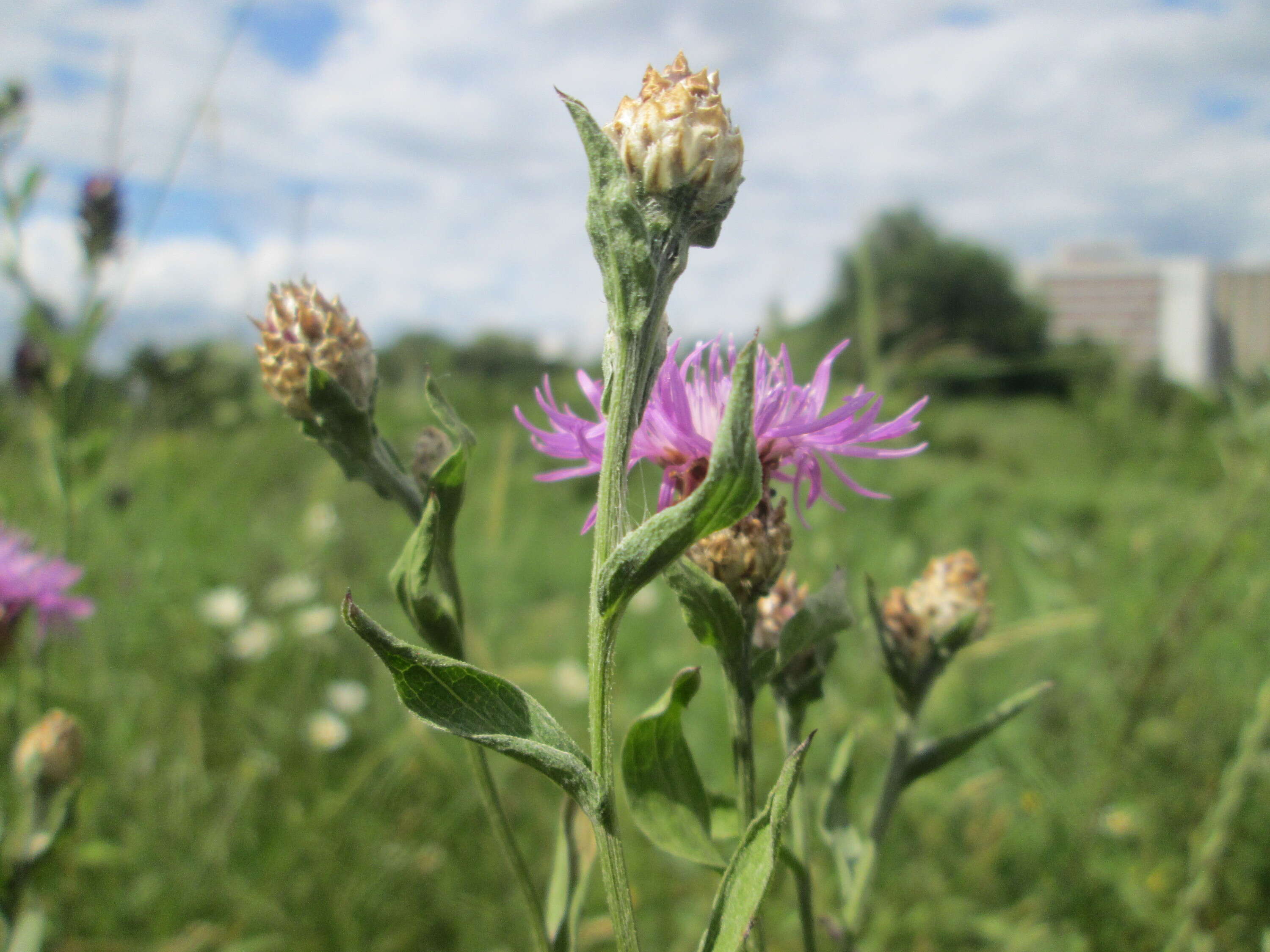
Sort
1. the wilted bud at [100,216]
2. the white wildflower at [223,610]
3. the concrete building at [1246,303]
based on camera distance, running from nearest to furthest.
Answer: the wilted bud at [100,216] → the white wildflower at [223,610] → the concrete building at [1246,303]

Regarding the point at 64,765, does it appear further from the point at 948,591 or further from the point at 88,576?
the point at 88,576

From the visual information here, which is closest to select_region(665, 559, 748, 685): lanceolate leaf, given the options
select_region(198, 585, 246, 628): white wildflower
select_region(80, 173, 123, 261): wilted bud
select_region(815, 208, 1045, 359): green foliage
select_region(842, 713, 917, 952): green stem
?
select_region(842, 713, 917, 952): green stem

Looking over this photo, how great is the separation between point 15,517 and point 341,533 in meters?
0.90

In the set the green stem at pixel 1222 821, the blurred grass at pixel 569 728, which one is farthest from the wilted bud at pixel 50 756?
the green stem at pixel 1222 821

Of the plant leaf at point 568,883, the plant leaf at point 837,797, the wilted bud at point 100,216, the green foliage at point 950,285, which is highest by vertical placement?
the green foliage at point 950,285

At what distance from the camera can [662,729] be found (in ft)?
1.99

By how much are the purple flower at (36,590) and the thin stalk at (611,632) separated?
1.11 m

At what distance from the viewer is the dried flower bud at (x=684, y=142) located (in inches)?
21.0

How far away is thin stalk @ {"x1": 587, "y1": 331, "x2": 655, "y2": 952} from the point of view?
0.49 m

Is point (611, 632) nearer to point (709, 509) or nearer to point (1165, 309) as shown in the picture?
point (709, 509)

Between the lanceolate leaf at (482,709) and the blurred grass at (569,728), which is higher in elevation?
the lanceolate leaf at (482,709)

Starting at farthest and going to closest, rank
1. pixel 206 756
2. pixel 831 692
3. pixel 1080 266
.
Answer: pixel 1080 266
pixel 206 756
pixel 831 692

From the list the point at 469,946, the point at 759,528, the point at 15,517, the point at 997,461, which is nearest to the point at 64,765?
the point at 469,946

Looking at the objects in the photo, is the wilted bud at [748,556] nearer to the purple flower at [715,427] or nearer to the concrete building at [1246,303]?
the purple flower at [715,427]
